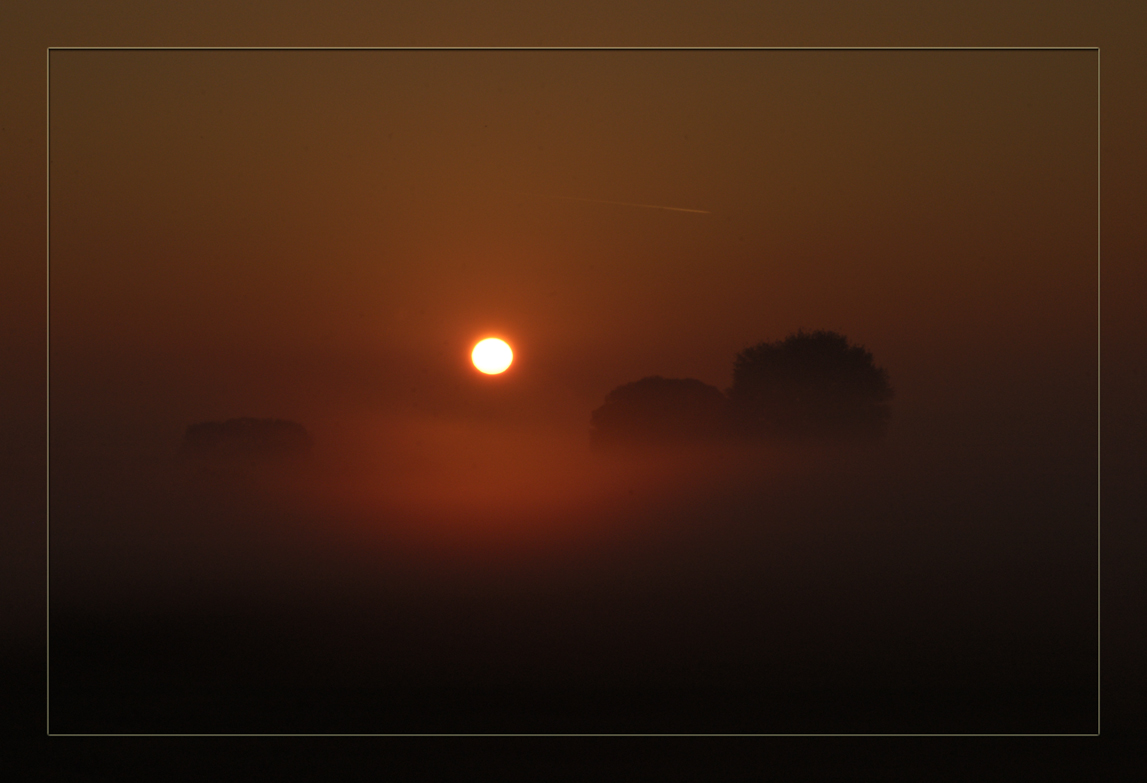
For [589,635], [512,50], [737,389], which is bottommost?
[589,635]

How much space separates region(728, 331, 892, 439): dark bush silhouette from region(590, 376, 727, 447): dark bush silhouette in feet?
0.36

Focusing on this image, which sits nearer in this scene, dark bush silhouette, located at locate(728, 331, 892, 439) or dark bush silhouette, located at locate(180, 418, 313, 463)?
dark bush silhouette, located at locate(180, 418, 313, 463)

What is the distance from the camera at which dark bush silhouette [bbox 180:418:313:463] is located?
10.6 feet

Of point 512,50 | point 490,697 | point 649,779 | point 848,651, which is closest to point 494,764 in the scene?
point 490,697

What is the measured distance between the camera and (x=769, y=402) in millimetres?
3547

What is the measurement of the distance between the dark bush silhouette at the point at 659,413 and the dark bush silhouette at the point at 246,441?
123 centimetres

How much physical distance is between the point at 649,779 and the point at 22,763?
2.29 m

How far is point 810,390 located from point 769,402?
184 millimetres

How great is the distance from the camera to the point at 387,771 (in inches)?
115

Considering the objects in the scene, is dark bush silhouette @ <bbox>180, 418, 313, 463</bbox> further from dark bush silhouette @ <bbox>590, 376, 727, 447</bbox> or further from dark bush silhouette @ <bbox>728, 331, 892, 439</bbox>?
dark bush silhouette @ <bbox>728, 331, 892, 439</bbox>

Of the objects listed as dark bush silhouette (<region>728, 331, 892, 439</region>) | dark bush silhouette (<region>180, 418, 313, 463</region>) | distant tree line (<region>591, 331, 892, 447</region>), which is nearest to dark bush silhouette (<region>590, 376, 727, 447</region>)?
distant tree line (<region>591, 331, 892, 447</region>)

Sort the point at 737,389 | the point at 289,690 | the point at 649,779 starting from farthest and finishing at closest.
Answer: the point at 737,389 → the point at 289,690 → the point at 649,779

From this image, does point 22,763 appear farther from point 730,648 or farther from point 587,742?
point 730,648

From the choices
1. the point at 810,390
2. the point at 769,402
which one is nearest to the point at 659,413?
the point at 769,402
